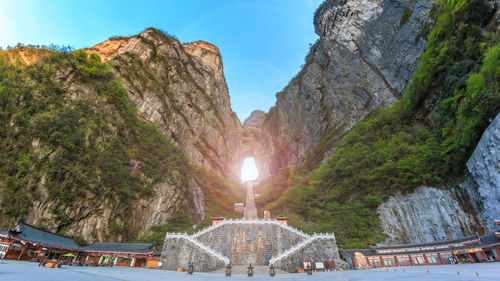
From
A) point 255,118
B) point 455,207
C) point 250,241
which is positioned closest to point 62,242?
point 250,241

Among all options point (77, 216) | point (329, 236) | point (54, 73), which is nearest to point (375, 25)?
point (329, 236)

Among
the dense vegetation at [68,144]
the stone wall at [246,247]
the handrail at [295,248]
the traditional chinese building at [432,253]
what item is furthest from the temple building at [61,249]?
the traditional chinese building at [432,253]

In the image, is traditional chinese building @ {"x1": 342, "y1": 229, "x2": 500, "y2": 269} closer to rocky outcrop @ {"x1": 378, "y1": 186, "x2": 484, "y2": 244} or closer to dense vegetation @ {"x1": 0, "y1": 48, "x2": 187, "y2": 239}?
rocky outcrop @ {"x1": 378, "y1": 186, "x2": 484, "y2": 244}

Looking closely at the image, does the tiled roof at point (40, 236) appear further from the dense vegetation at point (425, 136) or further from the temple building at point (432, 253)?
the temple building at point (432, 253)

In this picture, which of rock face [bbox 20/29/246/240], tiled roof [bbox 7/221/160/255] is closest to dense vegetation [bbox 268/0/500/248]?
tiled roof [bbox 7/221/160/255]

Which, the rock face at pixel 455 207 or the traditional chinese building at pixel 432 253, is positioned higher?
the rock face at pixel 455 207

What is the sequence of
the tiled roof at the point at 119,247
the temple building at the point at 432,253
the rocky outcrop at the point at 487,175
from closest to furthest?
the rocky outcrop at the point at 487,175 → the temple building at the point at 432,253 → the tiled roof at the point at 119,247

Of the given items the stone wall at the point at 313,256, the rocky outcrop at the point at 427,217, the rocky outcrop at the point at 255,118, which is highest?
the rocky outcrop at the point at 255,118

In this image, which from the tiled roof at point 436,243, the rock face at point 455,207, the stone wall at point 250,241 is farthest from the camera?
the stone wall at point 250,241
